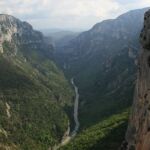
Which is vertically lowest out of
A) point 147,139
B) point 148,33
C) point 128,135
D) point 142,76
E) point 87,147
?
point 87,147

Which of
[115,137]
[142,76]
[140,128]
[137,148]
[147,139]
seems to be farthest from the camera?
[115,137]

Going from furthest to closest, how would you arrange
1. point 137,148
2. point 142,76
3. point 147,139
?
point 142,76, point 137,148, point 147,139

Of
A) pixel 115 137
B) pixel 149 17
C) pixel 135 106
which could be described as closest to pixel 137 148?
pixel 135 106

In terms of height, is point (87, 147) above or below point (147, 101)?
below

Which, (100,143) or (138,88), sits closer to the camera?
(138,88)

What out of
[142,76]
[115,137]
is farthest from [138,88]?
[115,137]

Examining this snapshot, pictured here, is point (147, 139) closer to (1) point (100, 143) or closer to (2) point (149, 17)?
(2) point (149, 17)

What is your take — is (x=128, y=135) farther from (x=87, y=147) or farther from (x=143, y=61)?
(x=87, y=147)
